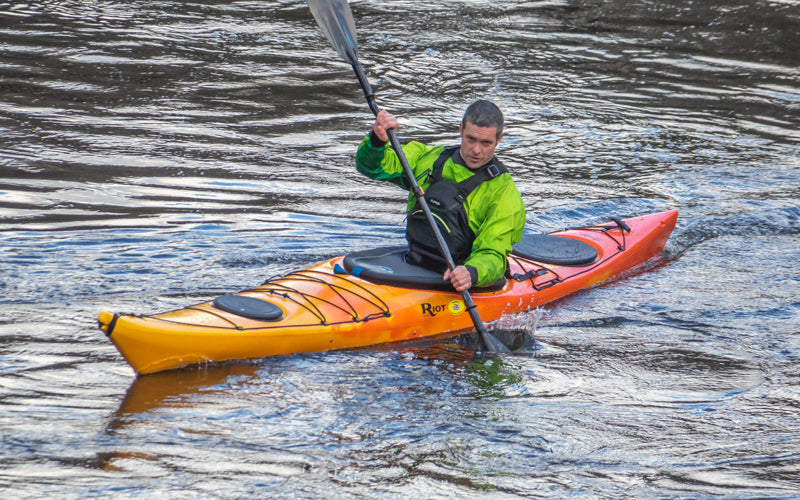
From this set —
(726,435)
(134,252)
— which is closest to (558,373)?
(726,435)

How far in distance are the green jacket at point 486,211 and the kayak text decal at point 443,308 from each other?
0.96 feet

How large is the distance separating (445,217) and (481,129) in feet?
1.97

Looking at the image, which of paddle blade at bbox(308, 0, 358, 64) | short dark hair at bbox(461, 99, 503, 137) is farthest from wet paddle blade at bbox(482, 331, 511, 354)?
paddle blade at bbox(308, 0, 358, 64)

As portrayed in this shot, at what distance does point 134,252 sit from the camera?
6.00m

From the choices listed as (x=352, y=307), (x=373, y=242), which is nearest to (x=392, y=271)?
(x=352, y=307)

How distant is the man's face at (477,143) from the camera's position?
4.86 meters

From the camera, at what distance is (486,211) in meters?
5.09

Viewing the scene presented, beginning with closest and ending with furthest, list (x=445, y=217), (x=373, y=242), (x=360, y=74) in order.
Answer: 1. (x=445, y=217)
2. (x=360, y=74)
3. (x=373, y=242)

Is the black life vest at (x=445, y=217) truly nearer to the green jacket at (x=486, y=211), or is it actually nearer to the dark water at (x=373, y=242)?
the green jacket at (x=486, y=211)

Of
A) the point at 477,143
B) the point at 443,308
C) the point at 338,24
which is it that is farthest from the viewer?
the point at 338,24

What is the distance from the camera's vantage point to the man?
16.1 ft

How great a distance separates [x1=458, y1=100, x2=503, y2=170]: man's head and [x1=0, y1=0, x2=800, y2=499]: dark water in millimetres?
1173

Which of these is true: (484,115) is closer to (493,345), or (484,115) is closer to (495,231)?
(495,231)

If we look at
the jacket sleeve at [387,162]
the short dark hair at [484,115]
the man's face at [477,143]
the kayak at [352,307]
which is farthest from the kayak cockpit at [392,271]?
the short dark hair at [484,115]
